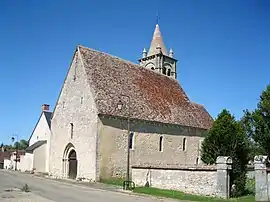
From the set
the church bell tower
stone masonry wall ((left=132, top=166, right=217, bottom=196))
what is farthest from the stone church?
the church bell tower

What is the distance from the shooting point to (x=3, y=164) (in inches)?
3369

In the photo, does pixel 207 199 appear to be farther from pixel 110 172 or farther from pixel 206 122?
pixel 206 122

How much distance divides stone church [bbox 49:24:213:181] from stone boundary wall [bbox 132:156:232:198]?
4.72m

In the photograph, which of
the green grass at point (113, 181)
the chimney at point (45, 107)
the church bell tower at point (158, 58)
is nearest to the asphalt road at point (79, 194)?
the green grass at point (113, 181)

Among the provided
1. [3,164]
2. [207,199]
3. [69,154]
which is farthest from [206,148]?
[3,164]

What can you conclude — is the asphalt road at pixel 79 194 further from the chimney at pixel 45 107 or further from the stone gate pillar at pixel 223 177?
the chimney at pixel 45 107

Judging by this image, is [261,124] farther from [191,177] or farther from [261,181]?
[261,181]

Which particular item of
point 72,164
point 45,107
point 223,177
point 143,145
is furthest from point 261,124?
point 45,107

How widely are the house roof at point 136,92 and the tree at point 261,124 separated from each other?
18.4ft

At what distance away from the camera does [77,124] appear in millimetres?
33531

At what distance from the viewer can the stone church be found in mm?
31000

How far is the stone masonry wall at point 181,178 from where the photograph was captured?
71.8ft

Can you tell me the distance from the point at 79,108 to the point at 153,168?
10825mm

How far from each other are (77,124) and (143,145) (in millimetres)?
6804
